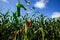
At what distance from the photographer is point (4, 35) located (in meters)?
8.84

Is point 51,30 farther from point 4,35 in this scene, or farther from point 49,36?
point 4,35

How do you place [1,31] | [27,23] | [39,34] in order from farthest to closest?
[39,34]
[1,31]
[27,23]

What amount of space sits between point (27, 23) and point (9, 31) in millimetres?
5033

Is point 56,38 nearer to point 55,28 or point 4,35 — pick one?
point 55,28

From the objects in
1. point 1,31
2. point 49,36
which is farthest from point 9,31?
point 49,36

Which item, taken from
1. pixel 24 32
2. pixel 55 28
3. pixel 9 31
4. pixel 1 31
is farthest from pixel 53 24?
pixel 24 32

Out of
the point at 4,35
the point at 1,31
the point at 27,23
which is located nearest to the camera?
the point at 27,23

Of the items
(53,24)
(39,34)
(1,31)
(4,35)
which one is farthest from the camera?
(53,24)

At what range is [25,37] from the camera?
4262 mm

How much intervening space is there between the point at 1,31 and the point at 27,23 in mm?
4269

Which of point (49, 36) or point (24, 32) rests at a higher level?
point (24, 32)

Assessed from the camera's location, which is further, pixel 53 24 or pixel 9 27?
pixel 53 24

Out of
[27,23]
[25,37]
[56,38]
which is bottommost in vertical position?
[56,38]

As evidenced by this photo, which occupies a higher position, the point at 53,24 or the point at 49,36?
the point at 53,24
